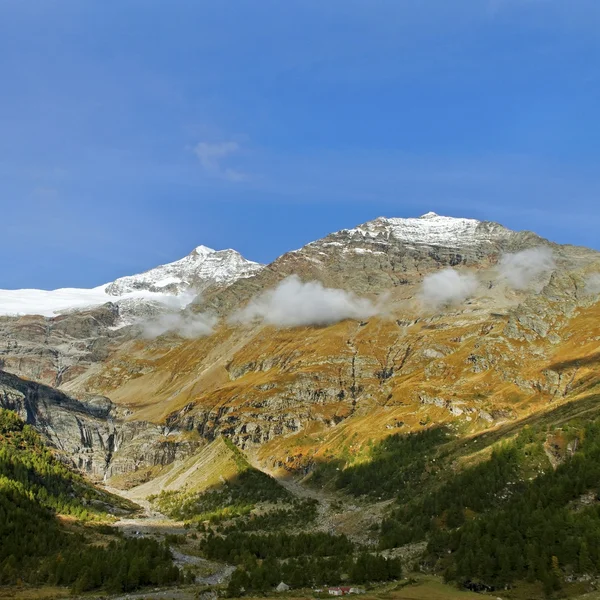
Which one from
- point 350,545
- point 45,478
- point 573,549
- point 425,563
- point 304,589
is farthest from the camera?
point 45,478

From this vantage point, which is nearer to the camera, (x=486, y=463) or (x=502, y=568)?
(x=502, y=568)

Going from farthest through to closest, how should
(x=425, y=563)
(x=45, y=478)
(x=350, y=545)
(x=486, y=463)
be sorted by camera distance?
1. (x=45, y=478)
2. (x=486, y=463)
3. (x=350, y=545)
4. (x=425, y=563)

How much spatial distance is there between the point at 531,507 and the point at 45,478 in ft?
461

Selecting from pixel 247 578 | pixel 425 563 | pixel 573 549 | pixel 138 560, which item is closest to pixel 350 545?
pixel 425 563

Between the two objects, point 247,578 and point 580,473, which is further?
point 580,473

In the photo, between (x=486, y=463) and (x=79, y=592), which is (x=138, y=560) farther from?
(x=486, y=463)

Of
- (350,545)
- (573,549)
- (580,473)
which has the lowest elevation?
(350,545)

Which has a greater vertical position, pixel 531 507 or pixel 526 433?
pixel 526 433

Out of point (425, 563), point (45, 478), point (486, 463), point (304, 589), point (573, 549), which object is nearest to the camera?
point (573, 549)

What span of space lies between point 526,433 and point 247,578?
9056 cm

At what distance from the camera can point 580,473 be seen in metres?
123

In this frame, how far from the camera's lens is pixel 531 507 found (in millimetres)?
119562

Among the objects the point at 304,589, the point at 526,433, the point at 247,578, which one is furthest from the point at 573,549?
the point at 526,433

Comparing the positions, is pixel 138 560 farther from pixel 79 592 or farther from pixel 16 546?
pixel 16 546
